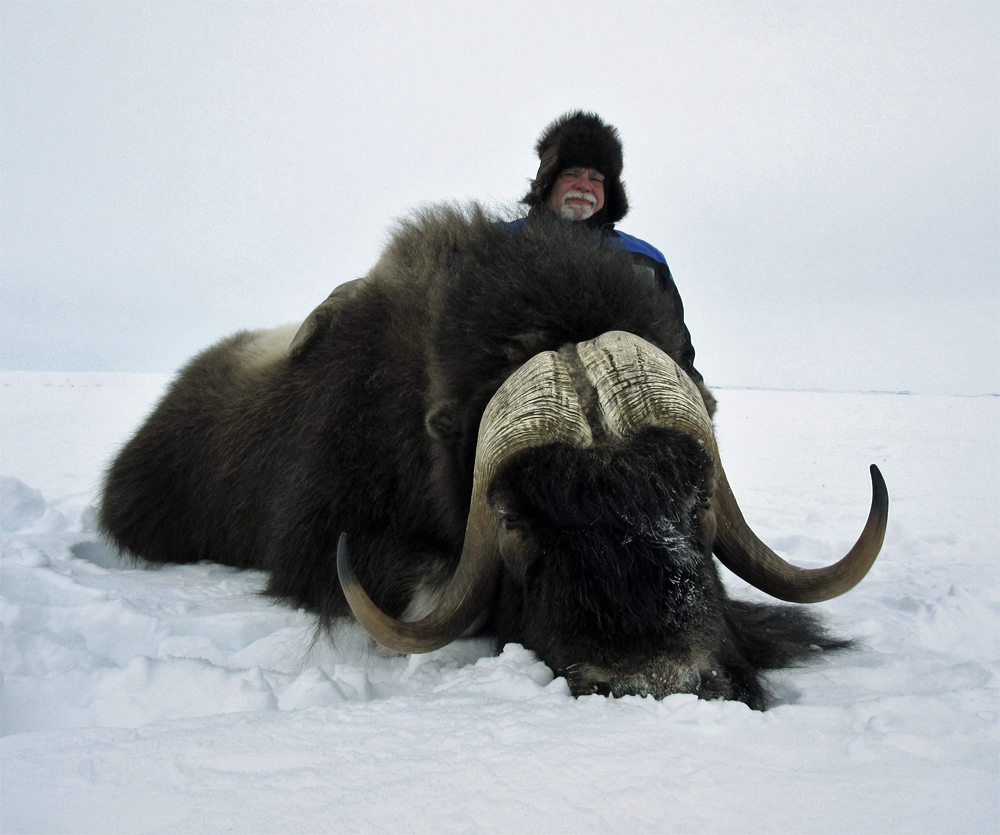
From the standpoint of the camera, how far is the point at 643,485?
165cm

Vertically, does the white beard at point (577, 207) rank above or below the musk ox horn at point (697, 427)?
above

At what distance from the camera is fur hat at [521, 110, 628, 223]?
3.74 metres

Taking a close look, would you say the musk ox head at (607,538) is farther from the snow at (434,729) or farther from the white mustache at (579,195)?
the white mustache at (579,195)

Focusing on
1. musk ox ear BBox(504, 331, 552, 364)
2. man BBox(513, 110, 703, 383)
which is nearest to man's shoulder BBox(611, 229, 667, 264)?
man BBox(513, 110, 703, 383)

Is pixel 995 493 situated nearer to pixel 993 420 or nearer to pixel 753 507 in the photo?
pixel 753 507

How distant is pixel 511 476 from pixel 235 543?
6.60 feet

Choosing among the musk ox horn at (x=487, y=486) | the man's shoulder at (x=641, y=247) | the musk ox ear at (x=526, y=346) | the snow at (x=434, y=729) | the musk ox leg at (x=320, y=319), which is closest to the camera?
the snow at (x=434, y=729)

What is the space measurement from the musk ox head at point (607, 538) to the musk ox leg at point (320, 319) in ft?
4.48

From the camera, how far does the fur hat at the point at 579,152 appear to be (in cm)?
374

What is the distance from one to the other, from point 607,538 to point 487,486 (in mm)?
378

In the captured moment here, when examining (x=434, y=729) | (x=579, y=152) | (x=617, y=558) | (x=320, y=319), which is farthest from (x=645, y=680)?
(x=579, y=152)

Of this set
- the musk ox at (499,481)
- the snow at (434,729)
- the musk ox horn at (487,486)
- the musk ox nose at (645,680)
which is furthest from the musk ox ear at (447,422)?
the musk ox nose at (645,680)

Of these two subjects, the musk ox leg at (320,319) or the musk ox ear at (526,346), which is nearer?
the musk ox ear at (526,346)

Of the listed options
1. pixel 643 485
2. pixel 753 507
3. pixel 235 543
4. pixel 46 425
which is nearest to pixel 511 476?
pixel 643 485
